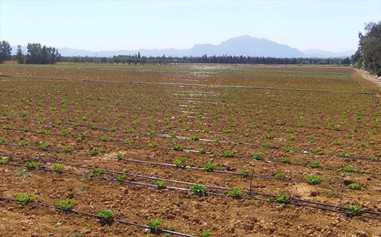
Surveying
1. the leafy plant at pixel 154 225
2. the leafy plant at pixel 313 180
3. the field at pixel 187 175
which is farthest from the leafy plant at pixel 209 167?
the leafy plant at pixel 154 225

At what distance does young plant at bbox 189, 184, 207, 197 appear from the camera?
7.68 m

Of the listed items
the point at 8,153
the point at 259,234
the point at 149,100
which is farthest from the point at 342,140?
the point at 149,100

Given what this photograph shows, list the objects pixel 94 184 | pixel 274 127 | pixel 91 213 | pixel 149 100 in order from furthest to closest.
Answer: pixel 149 100, pixel 274 127, pixel 94 184, pixel 91 213

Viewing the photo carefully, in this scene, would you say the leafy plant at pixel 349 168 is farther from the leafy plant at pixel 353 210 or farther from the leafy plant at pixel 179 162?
the leafy plant at pixel 179 162

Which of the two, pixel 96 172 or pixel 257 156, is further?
pixel 257 156

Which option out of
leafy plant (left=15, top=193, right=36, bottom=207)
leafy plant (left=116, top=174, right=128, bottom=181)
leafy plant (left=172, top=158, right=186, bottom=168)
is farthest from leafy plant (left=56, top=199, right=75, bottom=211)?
→ leafy plant (left=172, top=158, right=186, bottom=168)

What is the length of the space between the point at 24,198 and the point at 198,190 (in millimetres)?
3132

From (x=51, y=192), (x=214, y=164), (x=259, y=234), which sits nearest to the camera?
(x=259, y=234)

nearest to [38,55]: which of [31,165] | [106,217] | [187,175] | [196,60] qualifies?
[196,60]

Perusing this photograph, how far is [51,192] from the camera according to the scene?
750 centimetres

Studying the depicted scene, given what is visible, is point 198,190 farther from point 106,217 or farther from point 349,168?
point 349,168

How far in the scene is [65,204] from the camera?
6.86 metres

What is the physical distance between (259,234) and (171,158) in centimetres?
441

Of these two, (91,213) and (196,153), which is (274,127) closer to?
(196,153)
